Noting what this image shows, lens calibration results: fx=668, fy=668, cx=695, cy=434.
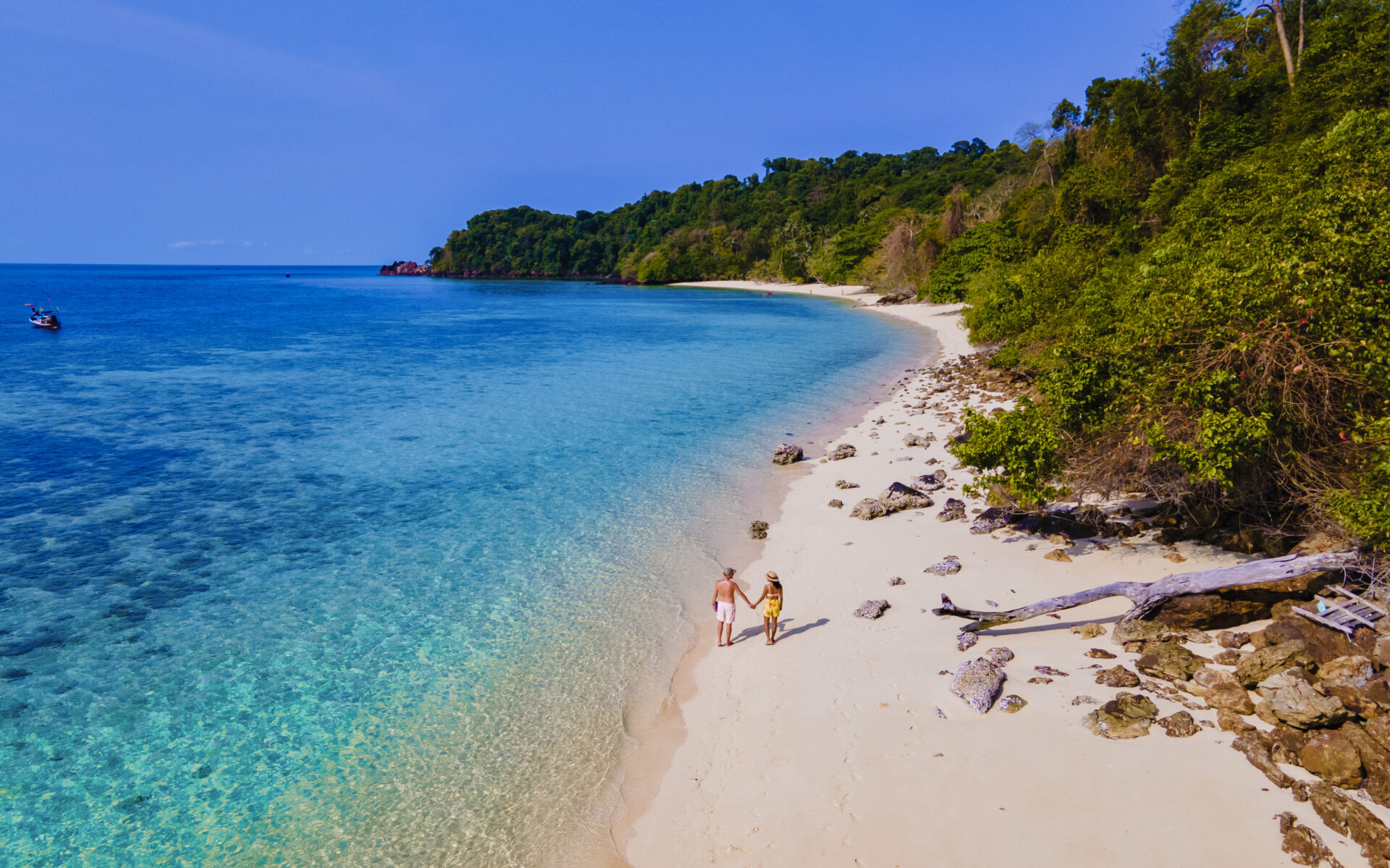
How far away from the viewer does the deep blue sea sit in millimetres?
9086

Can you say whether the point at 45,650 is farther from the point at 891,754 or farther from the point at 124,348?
the point at 124,348

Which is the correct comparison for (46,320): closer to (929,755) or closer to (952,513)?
(952,513)

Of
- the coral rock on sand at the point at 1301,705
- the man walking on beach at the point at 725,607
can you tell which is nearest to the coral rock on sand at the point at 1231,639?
the coral rock on sand at the point at 1301,705

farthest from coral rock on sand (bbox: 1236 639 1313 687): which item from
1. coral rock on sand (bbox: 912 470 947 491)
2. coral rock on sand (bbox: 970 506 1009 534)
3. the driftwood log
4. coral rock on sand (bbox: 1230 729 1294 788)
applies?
coral rock on sand (bbox: 912 470 947 491)

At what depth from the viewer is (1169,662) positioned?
928cm

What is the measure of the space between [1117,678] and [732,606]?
5982 millimetres

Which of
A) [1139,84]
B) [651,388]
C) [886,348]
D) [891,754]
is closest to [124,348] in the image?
[651,388]

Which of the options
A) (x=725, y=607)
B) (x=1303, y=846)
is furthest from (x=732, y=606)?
(x=1303, y=846)

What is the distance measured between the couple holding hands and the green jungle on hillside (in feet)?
18.0

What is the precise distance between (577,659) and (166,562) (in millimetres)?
11240

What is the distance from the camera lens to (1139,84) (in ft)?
140

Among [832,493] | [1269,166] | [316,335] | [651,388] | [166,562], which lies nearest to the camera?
[166,562]

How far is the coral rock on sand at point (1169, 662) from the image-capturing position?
30.1ft

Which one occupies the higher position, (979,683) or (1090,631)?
(1090,631)
